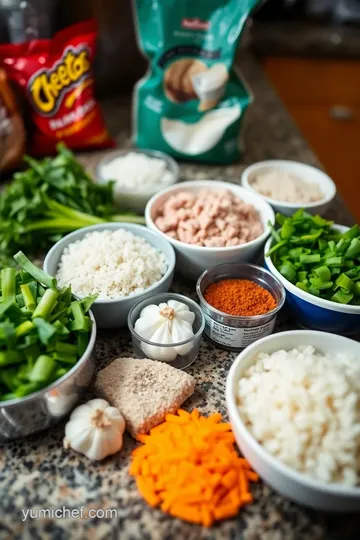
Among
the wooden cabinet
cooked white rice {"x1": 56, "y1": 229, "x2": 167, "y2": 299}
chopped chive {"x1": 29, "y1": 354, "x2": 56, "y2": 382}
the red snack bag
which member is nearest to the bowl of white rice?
cooked white rice {"x1": 56, "y1": 229, "x2": 167, "y2": 299}

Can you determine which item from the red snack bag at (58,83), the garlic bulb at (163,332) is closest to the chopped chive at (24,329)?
the garlic bulb at (163,332)

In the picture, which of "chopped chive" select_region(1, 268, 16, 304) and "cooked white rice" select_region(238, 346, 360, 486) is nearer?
"cooked white rice" select_region(238, 346, 360, 486)

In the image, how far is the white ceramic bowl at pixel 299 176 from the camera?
1289mm

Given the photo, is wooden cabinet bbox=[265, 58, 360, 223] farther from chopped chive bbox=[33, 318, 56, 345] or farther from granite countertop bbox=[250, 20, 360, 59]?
chopped chive bbox=[33, 318, 56, 345]

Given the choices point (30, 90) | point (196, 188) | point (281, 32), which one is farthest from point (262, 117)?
point (30, 90)

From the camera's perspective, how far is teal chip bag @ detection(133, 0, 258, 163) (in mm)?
1435

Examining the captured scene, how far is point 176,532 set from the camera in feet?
2.47

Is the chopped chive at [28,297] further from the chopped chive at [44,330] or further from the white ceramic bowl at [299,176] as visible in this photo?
the white ceramic bowl at [299,176]

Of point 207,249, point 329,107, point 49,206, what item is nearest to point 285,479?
point 207,249

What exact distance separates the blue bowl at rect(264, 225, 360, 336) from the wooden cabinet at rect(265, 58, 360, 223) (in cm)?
125

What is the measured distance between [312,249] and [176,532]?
63cm

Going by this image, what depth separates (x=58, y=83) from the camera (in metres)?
1.47

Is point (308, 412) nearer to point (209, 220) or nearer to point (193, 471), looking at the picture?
point (193, 471)

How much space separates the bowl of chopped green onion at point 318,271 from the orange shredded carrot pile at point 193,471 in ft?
1.02
